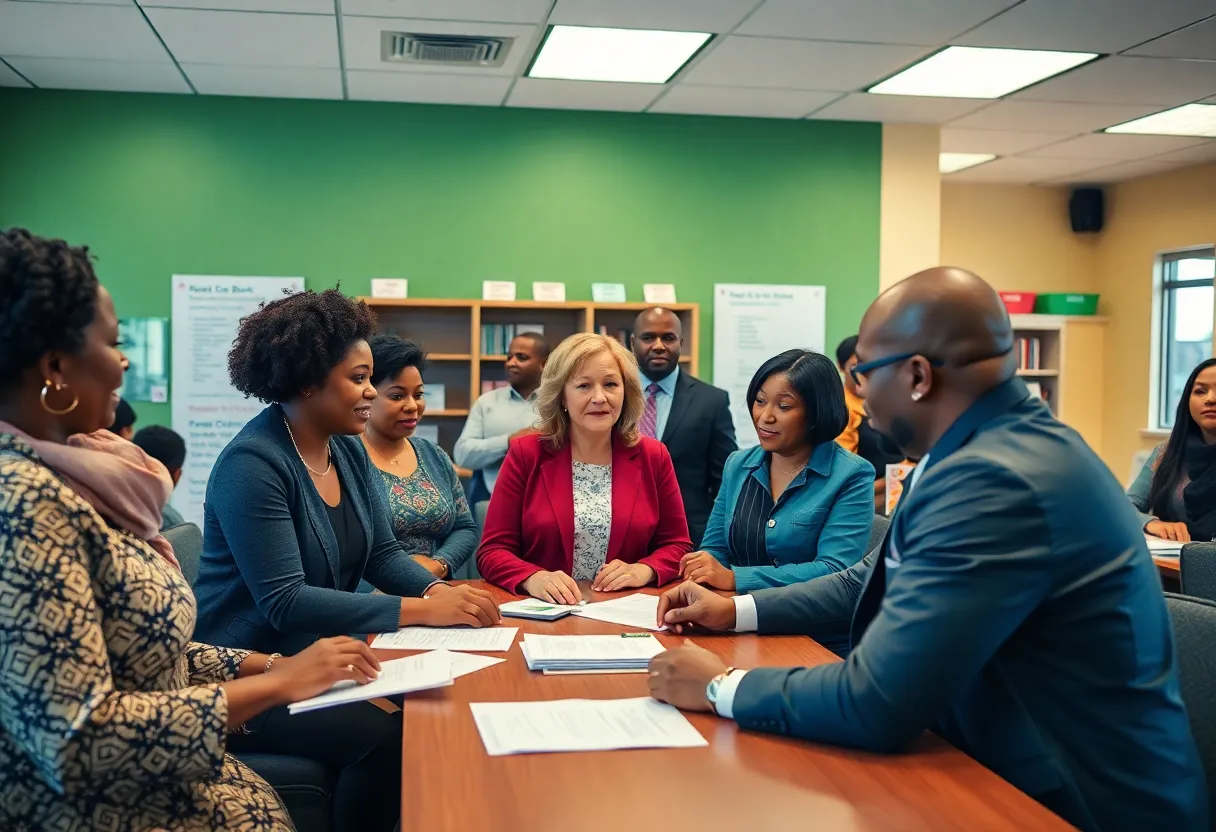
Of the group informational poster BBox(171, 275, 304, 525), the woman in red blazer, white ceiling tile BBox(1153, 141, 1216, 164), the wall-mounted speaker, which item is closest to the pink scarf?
the woman in red blazer

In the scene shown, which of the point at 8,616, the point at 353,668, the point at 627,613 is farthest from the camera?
the point at 627,613

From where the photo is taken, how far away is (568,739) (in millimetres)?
Answer: 1569

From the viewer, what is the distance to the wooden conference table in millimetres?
1299

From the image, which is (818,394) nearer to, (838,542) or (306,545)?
(838,542)

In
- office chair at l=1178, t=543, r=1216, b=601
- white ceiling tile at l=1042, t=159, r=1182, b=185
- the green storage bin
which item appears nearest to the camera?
office chair at l=1178, t=543, r=1216, b=601

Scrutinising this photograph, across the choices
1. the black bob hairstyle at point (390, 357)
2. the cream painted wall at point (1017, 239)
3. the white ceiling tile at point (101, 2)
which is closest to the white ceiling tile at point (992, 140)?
the cream painted wall at point (1017, 239)

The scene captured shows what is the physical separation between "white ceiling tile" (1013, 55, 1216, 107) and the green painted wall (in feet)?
3.97

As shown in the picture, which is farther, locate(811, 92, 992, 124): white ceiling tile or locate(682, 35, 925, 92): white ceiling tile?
locate(811, 92, 992, 124): white ceiling tile

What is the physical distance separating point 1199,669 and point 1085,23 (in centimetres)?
388

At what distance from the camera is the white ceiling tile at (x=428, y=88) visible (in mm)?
5555

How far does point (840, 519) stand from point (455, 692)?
4.24 ft

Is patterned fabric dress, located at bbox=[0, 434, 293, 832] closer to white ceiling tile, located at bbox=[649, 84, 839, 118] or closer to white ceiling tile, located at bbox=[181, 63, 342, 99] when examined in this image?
white ceiling tile, located at bbox=[181, 63, 342, 99]

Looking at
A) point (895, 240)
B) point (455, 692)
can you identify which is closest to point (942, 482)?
point (455, 692)

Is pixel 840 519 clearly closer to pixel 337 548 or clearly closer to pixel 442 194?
pixel 337 548
